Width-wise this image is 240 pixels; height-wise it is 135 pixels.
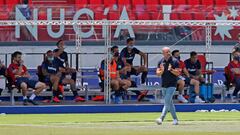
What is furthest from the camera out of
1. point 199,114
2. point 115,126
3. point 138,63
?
point 138,63

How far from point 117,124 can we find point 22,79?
7633 millimetres

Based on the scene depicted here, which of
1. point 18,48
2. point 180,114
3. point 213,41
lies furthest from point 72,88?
point 213,41

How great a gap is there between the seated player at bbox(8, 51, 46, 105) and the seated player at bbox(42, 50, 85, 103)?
20.3 inches

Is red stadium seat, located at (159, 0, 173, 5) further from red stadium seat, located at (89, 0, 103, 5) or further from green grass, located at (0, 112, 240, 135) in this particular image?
green grass, located at (0, 112, 240, 135)

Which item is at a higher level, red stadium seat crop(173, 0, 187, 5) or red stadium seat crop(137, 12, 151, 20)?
red stadium seat crop(173, 0, 187, 5)

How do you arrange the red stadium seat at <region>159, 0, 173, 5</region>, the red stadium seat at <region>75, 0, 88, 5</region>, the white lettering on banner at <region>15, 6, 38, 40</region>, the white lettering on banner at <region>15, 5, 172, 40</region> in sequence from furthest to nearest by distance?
1. the red stadium seat at <region>159, 0, 173, 5</region>
2. the red stadium seat at <region>75, 0, 88, 5</region>
3. the white lettering on banner at <region>15, 5, 172, 40</region>
4. the white lettering on banner at <region>15, 6, 38, 40</region>

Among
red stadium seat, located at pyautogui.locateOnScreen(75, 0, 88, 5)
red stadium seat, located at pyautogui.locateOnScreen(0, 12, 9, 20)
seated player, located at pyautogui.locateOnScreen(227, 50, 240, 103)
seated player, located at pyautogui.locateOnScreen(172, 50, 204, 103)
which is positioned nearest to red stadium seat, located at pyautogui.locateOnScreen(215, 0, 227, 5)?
red stadium seat, located at pyautogui.locateOnScreen(75, 0, 88, 5)

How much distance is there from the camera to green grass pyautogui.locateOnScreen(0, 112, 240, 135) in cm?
2161

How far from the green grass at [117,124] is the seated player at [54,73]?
2.30 metres

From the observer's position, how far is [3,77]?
32.6m

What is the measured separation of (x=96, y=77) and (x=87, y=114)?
2.96m

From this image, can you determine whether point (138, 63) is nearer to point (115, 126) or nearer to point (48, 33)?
point (48, 33)

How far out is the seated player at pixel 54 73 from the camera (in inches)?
1272

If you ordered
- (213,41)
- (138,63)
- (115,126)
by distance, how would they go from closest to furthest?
1. (115,126)
2. (138,63)
3. (213,41)
